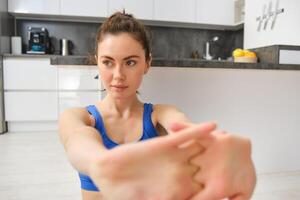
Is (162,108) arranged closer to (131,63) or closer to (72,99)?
(131,63)

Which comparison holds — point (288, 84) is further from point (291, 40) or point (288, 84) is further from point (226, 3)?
point (226, 3)

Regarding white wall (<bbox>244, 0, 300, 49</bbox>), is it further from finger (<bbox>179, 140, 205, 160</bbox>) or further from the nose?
finger (<bbox>179, 140, 205, 160</bbox>)

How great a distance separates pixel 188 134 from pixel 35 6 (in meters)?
3.47

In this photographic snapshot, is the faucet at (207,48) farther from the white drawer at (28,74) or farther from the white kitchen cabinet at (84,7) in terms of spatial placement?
the white drawer at (28,74)

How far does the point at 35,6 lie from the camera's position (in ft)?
11.0

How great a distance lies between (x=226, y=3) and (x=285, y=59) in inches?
97.6

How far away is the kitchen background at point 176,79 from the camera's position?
55.2 inches

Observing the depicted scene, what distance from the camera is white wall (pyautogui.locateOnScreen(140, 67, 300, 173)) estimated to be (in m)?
1.34

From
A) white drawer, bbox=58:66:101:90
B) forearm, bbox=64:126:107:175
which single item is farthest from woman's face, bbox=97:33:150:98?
white drawer, bbox=58:66:101:90

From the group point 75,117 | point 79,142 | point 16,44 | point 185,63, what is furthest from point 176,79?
point 16,44

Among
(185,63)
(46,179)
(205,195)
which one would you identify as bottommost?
(46,179)

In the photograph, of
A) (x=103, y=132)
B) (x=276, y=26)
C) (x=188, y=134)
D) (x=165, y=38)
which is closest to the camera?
(x=188, y=134)

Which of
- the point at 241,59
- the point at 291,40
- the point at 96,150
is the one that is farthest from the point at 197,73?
the point at 291,40

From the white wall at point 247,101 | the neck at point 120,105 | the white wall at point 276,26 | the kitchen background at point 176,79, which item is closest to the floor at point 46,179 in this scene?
the kitchen background at point 176,79
